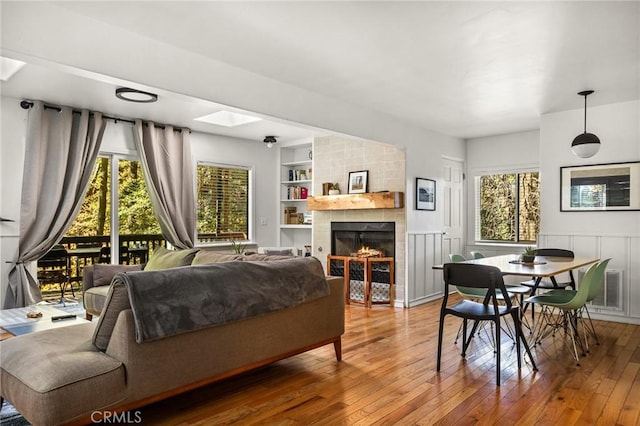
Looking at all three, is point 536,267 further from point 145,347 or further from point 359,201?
point 145,347

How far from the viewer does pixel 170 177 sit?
240 inches

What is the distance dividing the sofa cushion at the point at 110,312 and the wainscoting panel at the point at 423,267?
13.6ft

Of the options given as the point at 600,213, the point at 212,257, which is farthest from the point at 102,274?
the point at 600,213

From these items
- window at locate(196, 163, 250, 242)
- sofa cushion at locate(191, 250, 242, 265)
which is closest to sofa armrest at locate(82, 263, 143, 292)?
sofa cushion at locate(191, 250, 242, 265)

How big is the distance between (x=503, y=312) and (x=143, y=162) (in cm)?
474

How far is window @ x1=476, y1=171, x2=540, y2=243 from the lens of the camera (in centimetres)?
672

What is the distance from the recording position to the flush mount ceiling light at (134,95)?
441 centimetres

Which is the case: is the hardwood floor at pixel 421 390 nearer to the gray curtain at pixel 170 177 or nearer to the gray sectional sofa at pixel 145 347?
the gray sectional sofa at pixel 145 347

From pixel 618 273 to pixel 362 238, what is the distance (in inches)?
123

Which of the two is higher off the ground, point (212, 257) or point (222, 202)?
point (222, 202)

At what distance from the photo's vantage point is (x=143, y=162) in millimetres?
5801

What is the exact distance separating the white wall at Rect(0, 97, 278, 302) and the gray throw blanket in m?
3.30

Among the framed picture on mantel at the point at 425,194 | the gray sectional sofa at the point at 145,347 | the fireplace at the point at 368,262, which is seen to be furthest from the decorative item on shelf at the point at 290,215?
the gray sectional sofa at the point at 145,347

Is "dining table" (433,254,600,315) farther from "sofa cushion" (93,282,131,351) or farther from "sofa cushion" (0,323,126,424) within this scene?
"sofa cushion" (0,323,126,424)
